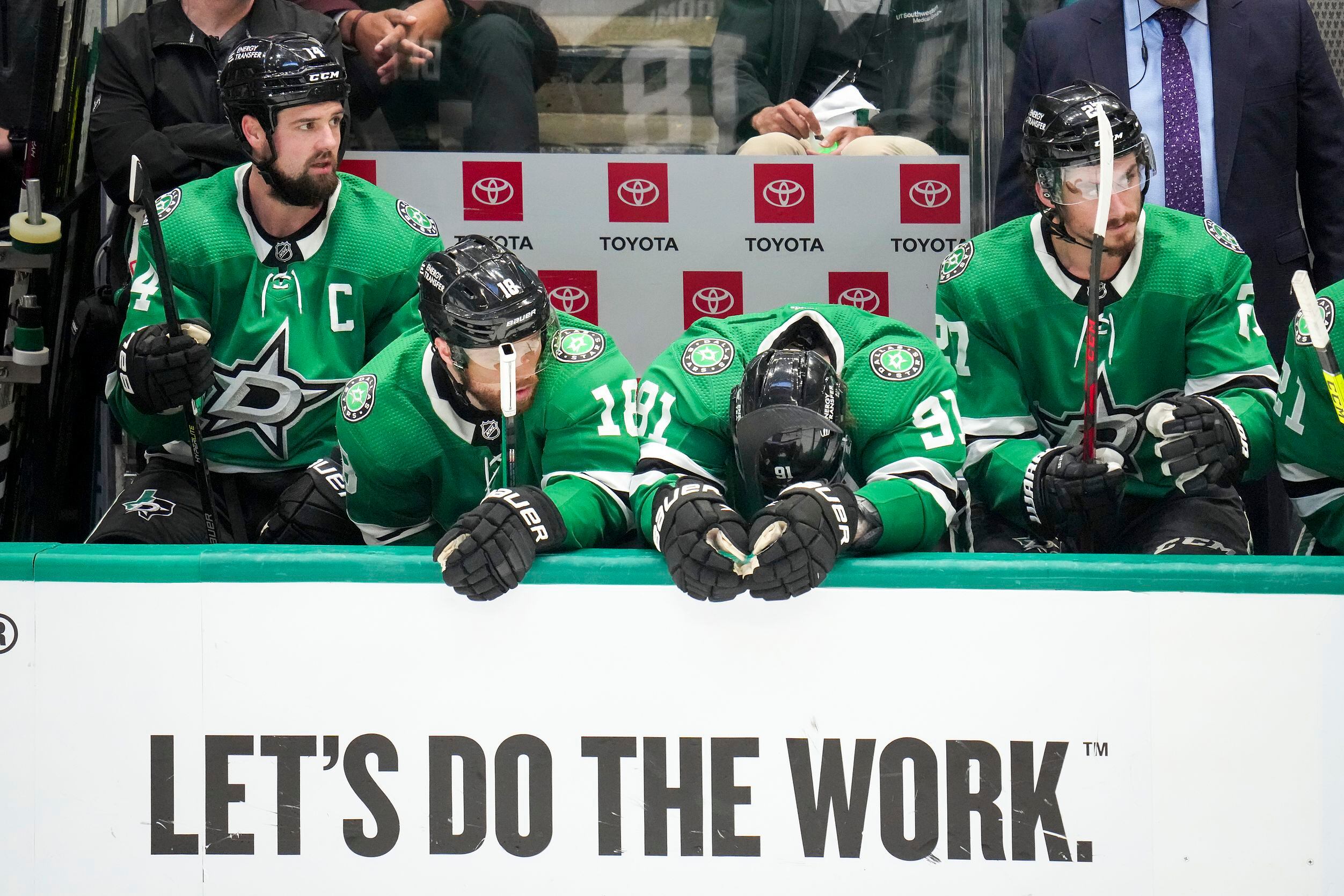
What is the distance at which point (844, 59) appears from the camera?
4.62m

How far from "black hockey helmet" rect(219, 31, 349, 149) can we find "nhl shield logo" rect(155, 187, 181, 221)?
22 centimetres

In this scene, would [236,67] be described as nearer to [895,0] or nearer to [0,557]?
[0,557]

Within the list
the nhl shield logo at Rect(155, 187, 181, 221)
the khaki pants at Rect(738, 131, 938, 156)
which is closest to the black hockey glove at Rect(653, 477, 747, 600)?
the nhl shield logo at Rect(155, 187, 181, 221)

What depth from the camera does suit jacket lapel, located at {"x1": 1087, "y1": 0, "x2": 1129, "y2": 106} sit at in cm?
382

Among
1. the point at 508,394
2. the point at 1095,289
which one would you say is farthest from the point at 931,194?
the point at 508,394

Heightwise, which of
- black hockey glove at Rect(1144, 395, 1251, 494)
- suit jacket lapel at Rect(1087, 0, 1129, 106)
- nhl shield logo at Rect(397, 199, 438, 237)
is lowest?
black hockey glove at Rect(1144, 395, 1251, 494)

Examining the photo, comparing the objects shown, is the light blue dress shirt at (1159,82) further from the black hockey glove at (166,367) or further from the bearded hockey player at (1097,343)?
the black hockey glove at (166,367)

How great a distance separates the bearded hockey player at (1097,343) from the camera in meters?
3.16

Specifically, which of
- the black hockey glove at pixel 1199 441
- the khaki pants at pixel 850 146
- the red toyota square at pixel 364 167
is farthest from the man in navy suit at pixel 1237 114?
the red toyota square at pixel 364 167

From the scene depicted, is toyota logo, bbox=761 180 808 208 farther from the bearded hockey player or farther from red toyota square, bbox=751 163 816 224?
the bearded hockey player

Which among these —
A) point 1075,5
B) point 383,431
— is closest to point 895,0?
point 1075,5

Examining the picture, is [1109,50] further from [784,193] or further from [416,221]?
[416,221]

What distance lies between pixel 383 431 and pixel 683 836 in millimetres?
1090

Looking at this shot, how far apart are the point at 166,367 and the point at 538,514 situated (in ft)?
3.62
